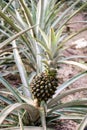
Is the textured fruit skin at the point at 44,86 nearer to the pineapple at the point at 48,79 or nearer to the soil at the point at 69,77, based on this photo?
the pineapple at the point at 48,79

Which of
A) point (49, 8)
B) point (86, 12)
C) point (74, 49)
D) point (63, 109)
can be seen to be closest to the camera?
point (63, 109)

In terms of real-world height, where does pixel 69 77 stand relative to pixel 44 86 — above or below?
above

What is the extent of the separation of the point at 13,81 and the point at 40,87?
2.42 feet

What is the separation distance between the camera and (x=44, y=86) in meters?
1.51

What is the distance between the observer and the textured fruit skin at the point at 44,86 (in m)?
1.50

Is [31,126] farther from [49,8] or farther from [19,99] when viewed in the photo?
[49,8]

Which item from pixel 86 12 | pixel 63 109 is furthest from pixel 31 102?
pixel 86 12

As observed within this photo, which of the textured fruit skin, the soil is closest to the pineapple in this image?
the textured fruit skin

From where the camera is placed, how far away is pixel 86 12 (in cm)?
425

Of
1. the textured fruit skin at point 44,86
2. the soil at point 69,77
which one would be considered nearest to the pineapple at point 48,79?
the textured fruit skin at point 44,86

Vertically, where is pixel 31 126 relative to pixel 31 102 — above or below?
below

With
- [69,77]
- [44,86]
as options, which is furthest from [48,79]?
[69,77]

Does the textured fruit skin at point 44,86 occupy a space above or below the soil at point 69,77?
below

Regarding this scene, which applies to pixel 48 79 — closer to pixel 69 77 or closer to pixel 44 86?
pixel 44 86
